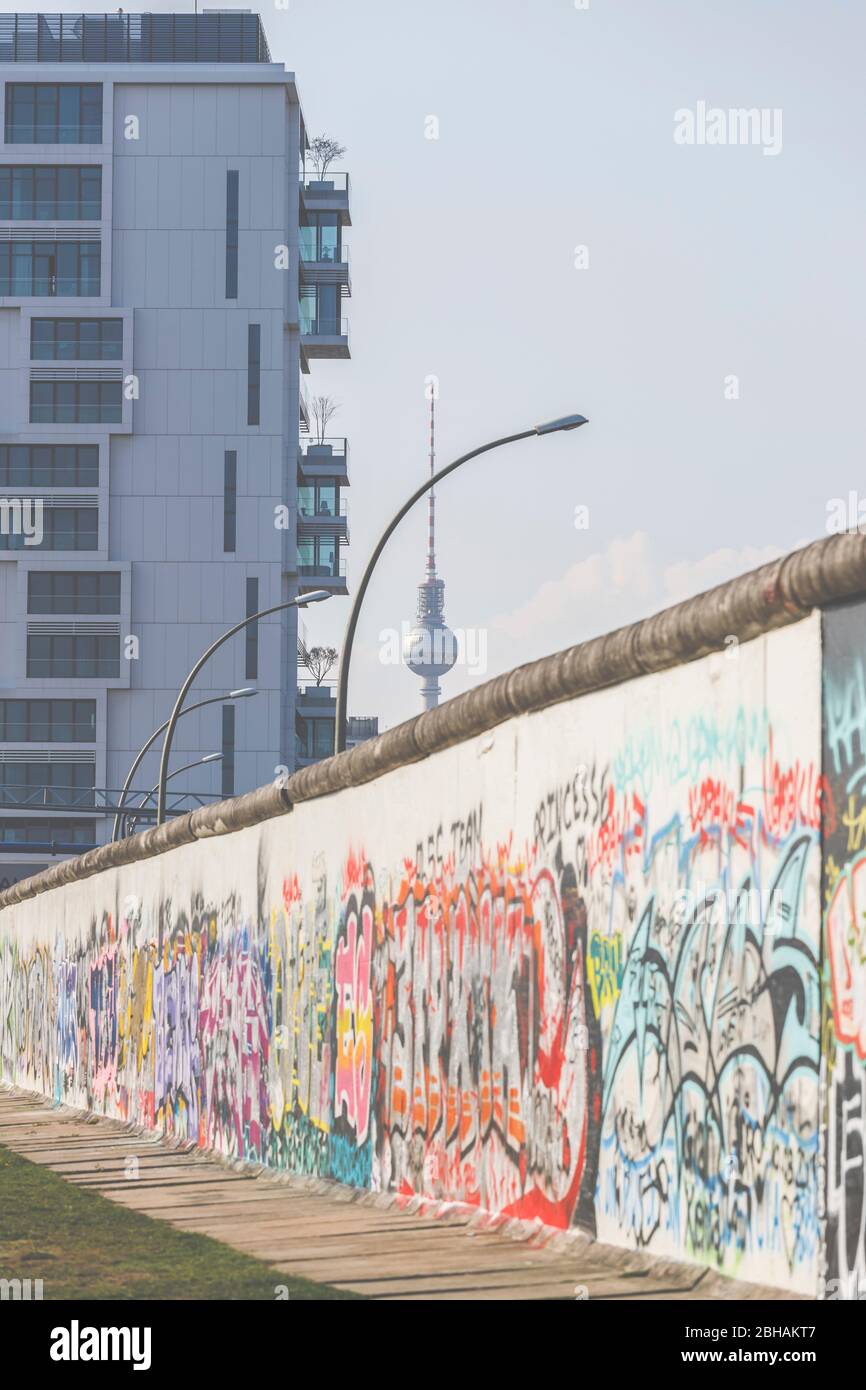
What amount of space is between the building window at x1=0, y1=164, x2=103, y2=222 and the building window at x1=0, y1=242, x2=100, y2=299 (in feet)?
4.03

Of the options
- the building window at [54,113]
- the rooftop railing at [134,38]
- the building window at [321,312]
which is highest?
the rooftop railing at [134,38]

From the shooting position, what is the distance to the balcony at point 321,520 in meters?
89.2

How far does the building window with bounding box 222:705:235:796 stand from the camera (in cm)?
8338

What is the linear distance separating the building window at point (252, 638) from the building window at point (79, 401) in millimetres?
8383

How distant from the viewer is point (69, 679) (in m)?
82.9

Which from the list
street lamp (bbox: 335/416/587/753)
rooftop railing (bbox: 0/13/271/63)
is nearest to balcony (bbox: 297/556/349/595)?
rooftop railing (bbox: 0/13/271/63)

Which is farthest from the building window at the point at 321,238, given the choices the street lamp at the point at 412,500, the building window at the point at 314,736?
the street lamp at the point at 412,500

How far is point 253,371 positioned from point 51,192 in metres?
10.8

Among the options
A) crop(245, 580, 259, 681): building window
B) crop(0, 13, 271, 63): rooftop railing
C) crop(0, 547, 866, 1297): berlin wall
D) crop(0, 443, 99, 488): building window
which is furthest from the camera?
crop(0, 13, 271, 63): rooftop railing

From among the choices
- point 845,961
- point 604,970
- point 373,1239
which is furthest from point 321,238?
point 845,961

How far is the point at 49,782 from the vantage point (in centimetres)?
8244

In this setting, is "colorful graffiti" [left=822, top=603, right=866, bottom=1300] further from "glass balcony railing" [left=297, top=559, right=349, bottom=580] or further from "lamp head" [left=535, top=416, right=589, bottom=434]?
"glass balcony railing" [left=297, top=559, right=349, bottom=580]

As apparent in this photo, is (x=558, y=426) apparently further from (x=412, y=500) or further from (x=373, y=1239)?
(x=373, y=1239)

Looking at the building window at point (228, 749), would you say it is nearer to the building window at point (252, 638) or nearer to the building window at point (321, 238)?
the building window at point (252, 638)
